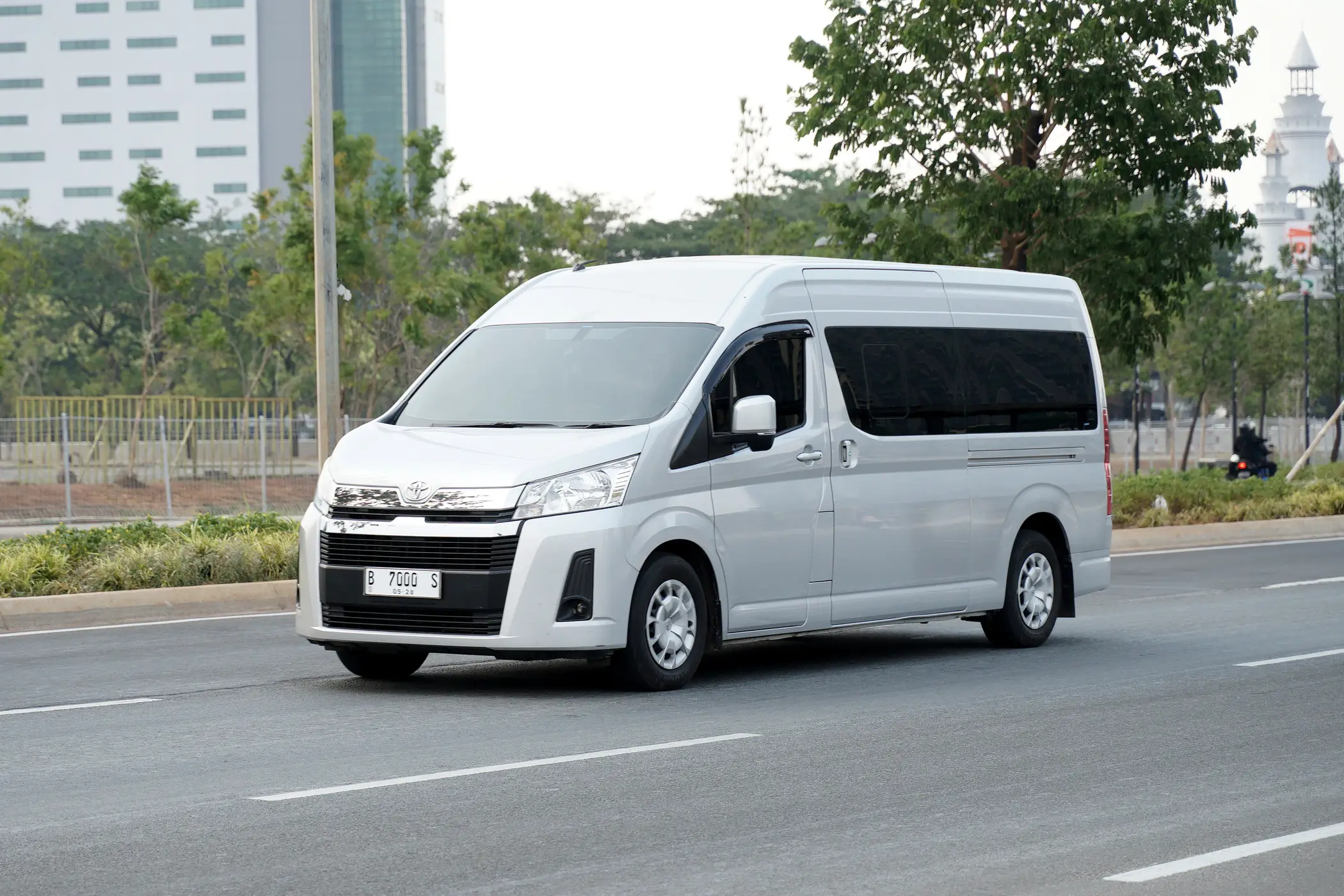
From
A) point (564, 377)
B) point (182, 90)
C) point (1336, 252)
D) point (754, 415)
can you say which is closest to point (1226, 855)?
point (754, 415)

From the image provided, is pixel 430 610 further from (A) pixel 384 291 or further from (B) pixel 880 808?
(A) pixel 384 291

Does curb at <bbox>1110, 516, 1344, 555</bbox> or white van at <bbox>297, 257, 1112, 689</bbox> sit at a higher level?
white van at <bbox>297, 257, 1112, 689</bbox>

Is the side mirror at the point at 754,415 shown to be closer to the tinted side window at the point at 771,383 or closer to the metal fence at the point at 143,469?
the tinted side window at the point at 771,383

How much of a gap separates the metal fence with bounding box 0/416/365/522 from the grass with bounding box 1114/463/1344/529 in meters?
12.0

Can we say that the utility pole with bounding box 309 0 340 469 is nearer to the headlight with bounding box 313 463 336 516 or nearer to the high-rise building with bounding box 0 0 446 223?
the headlight with bounding box 313 463 336 516

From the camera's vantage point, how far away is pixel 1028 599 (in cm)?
1334

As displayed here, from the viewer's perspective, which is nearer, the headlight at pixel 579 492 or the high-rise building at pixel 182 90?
the headlight at pixel 579 492

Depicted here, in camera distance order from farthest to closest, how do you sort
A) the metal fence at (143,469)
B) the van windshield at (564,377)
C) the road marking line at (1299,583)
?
the metal fence at (143,469)
the road marking line at (1299,583)
the van windshield at (564,377)

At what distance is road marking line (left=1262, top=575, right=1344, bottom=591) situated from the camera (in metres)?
18.2

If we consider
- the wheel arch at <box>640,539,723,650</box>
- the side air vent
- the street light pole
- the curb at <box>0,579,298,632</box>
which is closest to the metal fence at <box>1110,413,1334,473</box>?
the street light pole

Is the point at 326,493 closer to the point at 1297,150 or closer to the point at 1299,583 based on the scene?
the point at 1299,583

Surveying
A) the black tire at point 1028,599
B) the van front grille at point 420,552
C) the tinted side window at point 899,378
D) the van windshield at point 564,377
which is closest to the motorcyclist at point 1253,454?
the black tire at point 1028,599

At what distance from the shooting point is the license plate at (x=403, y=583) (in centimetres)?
1027

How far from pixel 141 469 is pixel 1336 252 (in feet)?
128
